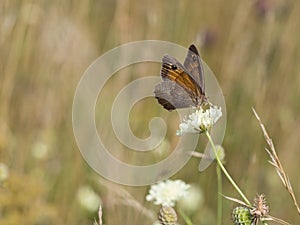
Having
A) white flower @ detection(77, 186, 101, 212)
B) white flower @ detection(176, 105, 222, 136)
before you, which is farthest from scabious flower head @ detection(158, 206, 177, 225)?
white flower @ detection(77, 186, 101, 212)

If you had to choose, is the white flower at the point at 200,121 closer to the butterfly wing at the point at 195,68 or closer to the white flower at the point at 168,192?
the butterfly wing at the point at 195,68

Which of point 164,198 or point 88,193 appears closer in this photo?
point 164,198

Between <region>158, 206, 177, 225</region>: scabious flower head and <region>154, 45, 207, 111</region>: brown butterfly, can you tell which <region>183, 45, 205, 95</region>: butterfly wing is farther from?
<region>158, 206, 177, 225</region>: scabious flower head

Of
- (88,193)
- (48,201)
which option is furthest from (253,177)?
(48,201)

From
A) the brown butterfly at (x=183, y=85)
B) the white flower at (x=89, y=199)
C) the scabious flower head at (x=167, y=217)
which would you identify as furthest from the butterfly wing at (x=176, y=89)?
Answer: the white flower at (x=89, y=199)

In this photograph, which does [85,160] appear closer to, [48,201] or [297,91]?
[48,201]

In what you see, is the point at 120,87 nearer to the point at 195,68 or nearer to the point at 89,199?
the point at 89,199
